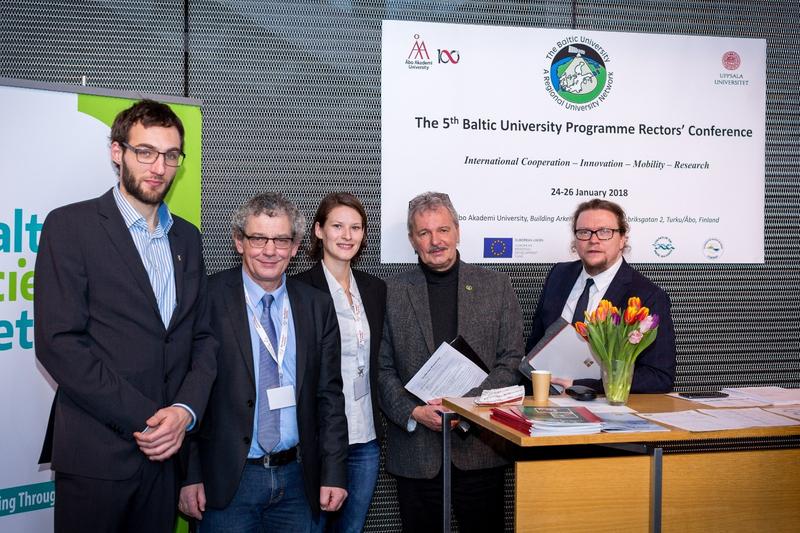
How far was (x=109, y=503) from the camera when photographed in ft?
7.15

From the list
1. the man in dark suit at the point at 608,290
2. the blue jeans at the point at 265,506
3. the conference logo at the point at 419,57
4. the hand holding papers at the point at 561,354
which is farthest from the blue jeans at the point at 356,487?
the conference logo at the point at 419,57

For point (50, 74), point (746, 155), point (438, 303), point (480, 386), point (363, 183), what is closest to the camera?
point (480, 386)

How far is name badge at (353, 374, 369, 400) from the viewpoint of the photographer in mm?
2943

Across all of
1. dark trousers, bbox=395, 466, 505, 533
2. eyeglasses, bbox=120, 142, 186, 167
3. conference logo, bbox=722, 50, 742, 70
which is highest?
conference logo, bbox=722, 50, 742, 70

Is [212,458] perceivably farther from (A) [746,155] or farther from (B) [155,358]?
(A) [746,155]

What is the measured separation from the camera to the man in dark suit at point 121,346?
7.00 feet

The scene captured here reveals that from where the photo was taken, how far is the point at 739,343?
163 inches

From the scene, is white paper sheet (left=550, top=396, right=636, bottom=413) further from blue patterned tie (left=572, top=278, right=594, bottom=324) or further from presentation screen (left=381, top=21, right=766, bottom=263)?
presentation screen (left=381, top=21, right=766, bottom=263)

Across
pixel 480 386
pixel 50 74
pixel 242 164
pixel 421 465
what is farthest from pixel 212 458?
pixel 50 74

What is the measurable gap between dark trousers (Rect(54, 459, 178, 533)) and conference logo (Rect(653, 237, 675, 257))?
2.96 meters

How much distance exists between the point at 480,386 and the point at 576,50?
2.12m

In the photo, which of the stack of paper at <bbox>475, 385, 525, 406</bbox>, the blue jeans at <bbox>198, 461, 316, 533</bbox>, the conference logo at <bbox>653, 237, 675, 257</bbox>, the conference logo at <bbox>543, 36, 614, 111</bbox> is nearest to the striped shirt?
the blue jeans at <bbox>198, 461, 316, 533</bbox>

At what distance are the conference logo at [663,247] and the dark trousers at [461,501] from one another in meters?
1.72

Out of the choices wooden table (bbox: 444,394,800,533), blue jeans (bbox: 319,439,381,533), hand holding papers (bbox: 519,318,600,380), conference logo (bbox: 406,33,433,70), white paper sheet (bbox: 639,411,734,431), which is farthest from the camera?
conference logo (bbox: 406,33,433,70)
